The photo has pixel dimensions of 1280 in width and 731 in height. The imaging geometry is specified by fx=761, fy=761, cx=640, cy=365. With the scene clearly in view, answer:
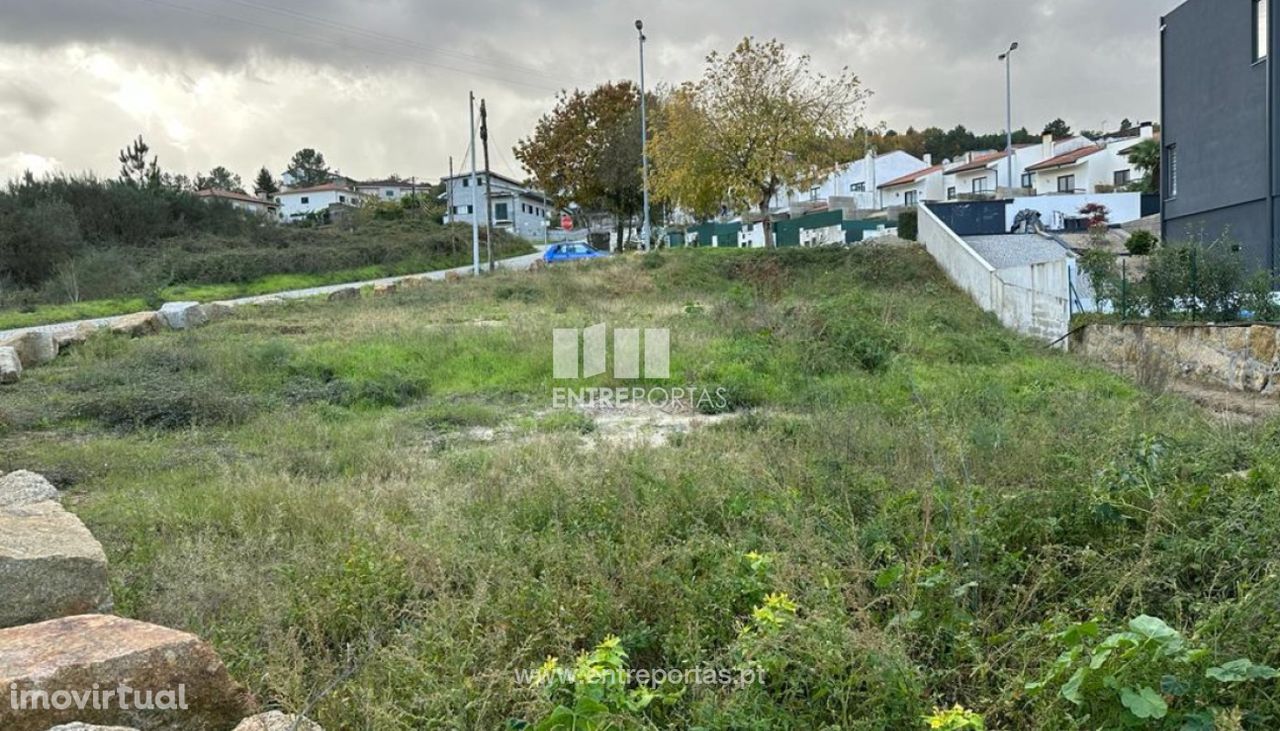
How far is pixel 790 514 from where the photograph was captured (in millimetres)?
4301

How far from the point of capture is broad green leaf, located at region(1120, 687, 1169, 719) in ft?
7.34

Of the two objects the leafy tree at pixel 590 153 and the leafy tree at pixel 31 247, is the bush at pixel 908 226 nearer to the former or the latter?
the leafy tree at pixel 590 153

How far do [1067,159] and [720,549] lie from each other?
49.6 meters

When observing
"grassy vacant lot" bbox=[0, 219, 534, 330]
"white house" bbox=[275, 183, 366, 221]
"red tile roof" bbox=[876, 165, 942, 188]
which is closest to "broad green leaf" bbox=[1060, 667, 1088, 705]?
"grassy vacant lot" bbox=[0, 219, 534, 330]

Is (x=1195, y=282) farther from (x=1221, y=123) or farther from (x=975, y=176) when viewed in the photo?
(x=975, y=176)

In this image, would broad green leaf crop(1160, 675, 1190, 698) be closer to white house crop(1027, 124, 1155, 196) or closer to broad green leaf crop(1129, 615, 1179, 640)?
broad green leaf crop(1129, 615, 1179, 640)

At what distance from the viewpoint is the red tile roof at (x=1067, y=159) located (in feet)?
145

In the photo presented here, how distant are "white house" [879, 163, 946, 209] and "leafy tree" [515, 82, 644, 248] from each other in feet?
64.3

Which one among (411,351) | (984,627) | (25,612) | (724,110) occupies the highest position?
(724,110)

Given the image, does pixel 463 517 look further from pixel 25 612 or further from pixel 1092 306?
pixel 1092 306

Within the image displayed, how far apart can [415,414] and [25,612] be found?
548 cm

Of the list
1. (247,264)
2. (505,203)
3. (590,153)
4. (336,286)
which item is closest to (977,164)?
(590,153)

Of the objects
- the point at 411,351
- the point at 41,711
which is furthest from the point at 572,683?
the point at 411,351

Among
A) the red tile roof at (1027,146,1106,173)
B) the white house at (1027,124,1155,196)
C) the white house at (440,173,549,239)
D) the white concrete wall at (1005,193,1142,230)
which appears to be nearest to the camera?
the white concrete wall at (1005,193,1142,230)
